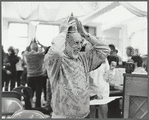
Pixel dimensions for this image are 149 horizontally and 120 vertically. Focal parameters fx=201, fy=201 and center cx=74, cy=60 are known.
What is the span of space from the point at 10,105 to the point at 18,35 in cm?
749

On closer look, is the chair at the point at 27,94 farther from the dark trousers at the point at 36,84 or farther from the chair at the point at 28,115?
the chair at the point at 28,115

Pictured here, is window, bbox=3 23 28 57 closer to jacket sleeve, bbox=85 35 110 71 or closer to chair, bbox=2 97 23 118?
chair, bbox=2 97 23 118

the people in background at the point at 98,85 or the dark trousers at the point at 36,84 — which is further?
the dark trousers at the point at 36,84

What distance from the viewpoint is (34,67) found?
3.31 metres

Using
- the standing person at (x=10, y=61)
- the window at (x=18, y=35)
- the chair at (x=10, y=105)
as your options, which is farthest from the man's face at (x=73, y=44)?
the window at (x=18, y=35)

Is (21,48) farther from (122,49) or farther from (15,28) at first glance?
(122,49)

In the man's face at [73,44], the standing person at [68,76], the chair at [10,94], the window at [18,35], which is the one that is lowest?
the chair at [10,94]

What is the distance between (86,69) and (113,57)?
1877mm

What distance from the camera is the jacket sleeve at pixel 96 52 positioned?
51.9 inches

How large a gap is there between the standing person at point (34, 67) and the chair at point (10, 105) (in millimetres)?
1448

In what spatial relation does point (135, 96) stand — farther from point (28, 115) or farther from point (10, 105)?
point (10, 105)

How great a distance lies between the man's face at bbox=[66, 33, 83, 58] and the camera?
119cm

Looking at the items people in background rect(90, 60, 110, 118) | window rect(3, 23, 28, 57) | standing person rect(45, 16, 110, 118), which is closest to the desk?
people in background rect(90, 60, 110, 118)

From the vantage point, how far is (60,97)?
1.17 metres
